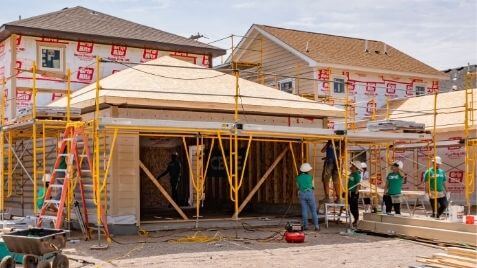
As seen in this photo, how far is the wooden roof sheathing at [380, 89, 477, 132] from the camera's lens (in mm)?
21938

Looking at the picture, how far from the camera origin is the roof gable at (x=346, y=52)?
28.6 m

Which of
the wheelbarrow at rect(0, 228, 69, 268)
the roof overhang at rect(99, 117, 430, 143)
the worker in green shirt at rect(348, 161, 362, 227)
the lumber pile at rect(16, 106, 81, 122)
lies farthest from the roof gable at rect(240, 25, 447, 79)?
the wheelbarrow at rect(0, 228, 69, 268)

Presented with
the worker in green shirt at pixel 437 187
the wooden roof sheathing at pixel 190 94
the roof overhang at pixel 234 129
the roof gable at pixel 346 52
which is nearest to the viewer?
the roof overhang at pixel 234 129

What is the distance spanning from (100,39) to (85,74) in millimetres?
1327

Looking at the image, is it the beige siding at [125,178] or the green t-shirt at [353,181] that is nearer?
the beige siding at [125,178]

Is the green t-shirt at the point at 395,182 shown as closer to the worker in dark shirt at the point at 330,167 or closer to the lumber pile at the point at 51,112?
the worker in dark shirt at the point at 330,167

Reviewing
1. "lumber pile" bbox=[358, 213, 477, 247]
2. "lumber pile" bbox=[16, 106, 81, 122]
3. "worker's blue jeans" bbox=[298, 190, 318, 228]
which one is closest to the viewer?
"lumber pile" bbox=[358, 213, 477, 247]

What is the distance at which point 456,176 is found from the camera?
2381 cm

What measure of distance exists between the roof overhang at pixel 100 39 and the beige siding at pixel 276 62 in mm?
3927

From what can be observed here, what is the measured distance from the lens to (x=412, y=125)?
16.8 metres

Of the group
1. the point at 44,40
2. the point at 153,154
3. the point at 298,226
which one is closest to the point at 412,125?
the point at 298,226

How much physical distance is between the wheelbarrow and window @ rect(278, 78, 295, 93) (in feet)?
65.3

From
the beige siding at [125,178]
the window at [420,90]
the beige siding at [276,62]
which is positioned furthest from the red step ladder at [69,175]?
the window at [420,90]

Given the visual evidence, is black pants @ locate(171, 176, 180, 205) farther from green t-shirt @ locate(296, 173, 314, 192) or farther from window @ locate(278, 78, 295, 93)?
window @ locate(278, 78, 295, 93)
